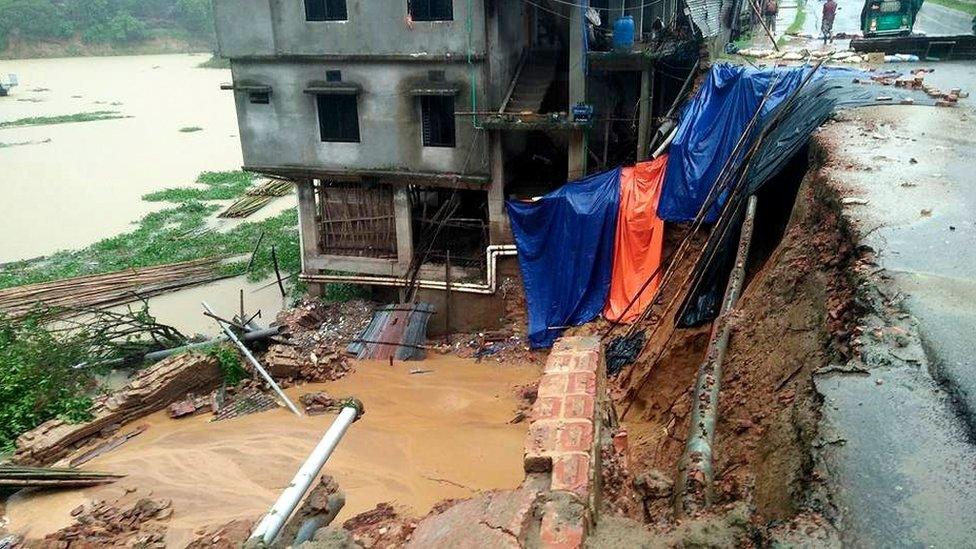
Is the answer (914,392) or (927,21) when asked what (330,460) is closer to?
(914,392)

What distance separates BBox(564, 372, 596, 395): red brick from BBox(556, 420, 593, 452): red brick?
245mm

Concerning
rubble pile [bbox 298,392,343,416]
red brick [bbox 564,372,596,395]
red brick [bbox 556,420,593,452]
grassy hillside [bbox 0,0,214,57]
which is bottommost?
rubble pile [bbox 298,392,343,416]

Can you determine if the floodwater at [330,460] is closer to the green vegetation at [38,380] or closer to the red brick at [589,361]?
the green vegetation at [38,380]

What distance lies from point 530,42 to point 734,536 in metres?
14.6

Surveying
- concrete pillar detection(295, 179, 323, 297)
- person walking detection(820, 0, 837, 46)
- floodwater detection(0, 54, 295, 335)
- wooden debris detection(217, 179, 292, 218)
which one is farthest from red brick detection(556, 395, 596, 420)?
wooden debris detection(217, 179, 292, 218)

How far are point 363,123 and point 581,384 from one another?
11697 mm

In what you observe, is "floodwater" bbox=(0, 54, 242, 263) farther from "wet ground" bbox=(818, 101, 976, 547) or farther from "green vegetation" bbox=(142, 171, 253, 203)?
"wet ground" bbox=(818, 101, 976, 547)

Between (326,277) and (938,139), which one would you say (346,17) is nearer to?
(326,277)

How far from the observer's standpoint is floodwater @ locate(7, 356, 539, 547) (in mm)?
7863

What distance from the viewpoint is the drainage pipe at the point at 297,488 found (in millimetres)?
2596

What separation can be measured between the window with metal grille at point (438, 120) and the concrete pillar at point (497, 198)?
3.00 feet

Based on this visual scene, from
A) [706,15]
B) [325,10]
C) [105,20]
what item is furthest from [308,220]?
[105,20]

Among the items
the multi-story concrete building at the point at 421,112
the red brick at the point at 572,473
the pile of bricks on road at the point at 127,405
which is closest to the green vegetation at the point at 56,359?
the pile of bricks on road at the point at 127,405

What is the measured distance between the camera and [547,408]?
2.90 meters
